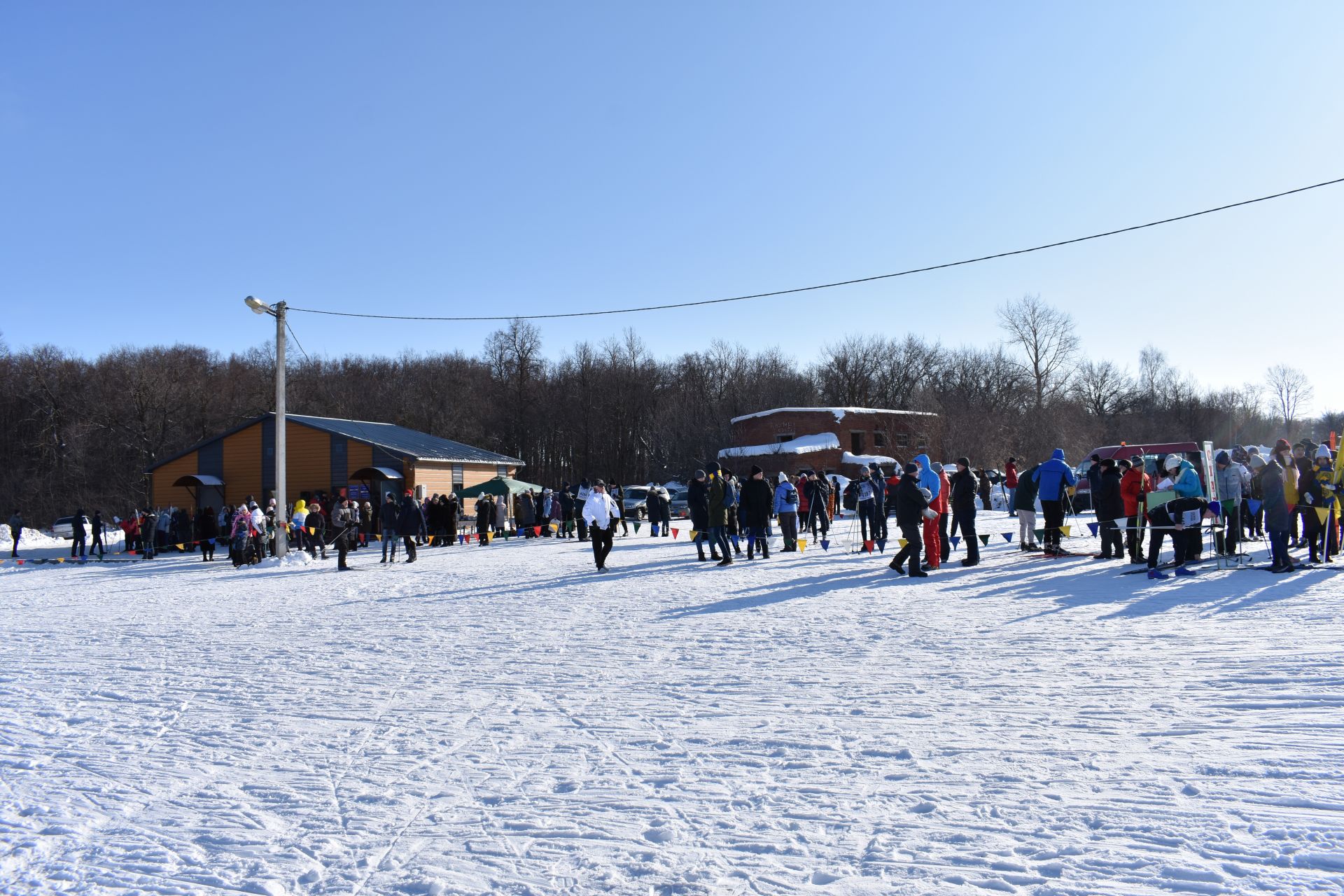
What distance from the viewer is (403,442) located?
114 ft

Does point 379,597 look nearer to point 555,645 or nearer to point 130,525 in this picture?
point 555,645

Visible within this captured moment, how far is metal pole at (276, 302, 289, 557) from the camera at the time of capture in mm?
20656

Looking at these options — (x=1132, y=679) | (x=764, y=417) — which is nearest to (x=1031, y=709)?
(x=1132, y=679)

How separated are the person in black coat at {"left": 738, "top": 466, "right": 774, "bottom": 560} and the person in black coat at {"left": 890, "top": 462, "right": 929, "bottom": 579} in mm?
3345

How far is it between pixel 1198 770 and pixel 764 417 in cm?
5212

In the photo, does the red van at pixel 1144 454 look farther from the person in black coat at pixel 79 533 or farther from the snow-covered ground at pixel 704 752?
the person in black coat at pixel 79 533

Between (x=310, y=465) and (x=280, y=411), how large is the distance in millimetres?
12848

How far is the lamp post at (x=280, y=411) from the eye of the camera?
2067cm

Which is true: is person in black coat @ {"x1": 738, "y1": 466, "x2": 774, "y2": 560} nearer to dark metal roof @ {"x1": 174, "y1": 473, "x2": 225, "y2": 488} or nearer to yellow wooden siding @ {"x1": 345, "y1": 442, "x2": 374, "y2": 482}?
yellow wooden siding @ {"x1": 345, "y1": 442, "x2": 374, "y2": 482}

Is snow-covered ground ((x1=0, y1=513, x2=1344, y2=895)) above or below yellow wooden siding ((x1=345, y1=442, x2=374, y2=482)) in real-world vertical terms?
below

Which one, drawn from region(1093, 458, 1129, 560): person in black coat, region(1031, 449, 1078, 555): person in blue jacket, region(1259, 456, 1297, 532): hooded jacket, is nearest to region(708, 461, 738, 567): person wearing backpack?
region(1031, 449, 1078, 555): person in blue jacket

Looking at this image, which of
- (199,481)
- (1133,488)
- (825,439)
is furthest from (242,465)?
(825,439)

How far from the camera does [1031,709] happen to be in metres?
5.54

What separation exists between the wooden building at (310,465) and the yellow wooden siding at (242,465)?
0.09 ft
